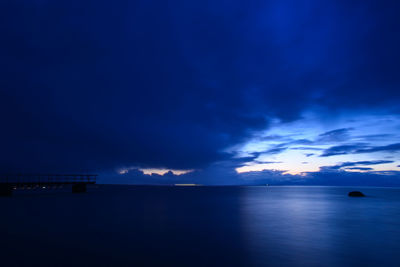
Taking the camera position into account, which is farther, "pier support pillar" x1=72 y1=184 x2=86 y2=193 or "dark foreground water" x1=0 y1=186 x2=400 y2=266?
"pier support pillar" x1=72 y1=184 x2=86 y2=193

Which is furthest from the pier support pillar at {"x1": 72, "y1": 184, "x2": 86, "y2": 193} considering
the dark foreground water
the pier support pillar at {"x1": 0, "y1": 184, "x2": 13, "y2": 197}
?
the dark foreground water

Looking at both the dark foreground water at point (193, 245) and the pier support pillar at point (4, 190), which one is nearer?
Answer: the dark foreground water at point (193, 245)

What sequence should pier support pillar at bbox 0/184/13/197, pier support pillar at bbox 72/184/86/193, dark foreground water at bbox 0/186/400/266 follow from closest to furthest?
dark foreground water at bbox 0/186/400/266 < pier support pillar at bbox 0/184/13/197 < pier support pillar at bbox 72/184/86/193

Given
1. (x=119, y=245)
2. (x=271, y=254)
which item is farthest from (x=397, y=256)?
(x=119, y=245)

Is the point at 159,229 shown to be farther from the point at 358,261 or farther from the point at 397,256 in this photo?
the point at 397,256

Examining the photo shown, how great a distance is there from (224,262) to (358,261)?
8.44m

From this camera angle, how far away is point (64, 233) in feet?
71.7

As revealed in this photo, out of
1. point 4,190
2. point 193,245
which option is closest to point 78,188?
point 4,190

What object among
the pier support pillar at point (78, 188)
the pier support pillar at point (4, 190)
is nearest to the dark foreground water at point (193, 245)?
the pier support pillar at point (4, 190)

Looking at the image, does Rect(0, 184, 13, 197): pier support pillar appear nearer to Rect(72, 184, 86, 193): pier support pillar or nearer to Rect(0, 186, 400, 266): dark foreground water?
Rect(72, 184, 86, 193): pier support pillar

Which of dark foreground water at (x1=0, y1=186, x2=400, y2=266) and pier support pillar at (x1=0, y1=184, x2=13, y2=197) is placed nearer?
dark foreground water at (x1=0, y1=186, x2=400, y2=266)

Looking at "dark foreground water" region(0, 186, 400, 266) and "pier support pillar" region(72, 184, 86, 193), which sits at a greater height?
"pier support pillar" region(72, 184, 86, 193)

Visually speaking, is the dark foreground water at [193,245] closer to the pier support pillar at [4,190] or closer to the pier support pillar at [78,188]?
the pier support pillar at [4,190]

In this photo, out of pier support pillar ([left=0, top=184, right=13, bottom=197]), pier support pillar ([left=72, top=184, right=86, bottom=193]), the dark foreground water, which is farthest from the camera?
pier support pillar ([left=72, top=184, right=86, bottom=193])
